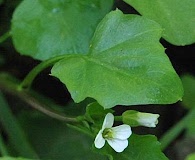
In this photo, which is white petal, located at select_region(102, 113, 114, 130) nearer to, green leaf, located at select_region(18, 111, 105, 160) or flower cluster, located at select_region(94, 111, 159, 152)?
flower cluster, located at select_region(94, 111, 159, 152)

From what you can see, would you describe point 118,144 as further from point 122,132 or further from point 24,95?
point 24,95

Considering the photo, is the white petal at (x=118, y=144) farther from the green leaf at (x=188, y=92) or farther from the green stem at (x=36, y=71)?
the green leaf at (x=188, y=92)

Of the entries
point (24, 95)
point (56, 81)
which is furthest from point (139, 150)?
point (56, 81)

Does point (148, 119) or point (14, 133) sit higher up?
point (148, 119)

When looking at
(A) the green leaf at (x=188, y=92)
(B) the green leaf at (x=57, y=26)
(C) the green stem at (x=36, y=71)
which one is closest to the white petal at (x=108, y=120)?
(C) the green stem at (x=36, y=71)

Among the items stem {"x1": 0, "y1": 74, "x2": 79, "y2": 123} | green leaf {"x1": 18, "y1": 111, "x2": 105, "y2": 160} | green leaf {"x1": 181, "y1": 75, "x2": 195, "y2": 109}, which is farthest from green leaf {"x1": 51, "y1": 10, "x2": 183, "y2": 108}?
green leaf {"x1": 181, "y1": 75, "x2": 195, "y2": 109}

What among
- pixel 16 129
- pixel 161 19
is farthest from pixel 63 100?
pixel 161 19
